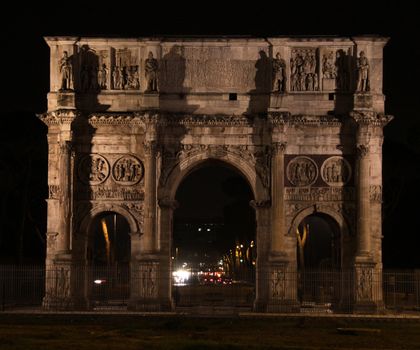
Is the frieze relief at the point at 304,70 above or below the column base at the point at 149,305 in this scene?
above

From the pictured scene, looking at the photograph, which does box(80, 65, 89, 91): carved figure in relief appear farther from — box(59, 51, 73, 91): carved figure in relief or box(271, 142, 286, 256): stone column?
box(271, 142, 286, 256): stone column

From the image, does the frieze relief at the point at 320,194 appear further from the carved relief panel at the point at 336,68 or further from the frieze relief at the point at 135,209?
the frieze relief at the point at 135,209

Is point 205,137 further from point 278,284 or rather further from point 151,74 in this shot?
point 278,284

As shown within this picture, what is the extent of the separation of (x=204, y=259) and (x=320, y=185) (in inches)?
5810

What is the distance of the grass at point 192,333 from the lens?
22625 millimetres

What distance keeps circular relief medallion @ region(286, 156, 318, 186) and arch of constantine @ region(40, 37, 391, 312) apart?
0.03 metres

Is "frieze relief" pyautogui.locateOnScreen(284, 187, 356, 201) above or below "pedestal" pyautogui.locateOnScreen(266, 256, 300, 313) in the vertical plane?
above

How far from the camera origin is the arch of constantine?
33.3 meters

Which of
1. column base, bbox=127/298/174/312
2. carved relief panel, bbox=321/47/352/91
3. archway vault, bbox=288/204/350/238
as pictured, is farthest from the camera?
carved relief panel, bbox=321/47/352/91

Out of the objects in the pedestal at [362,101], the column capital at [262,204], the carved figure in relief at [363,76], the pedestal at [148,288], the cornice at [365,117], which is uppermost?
the carved figure in relief at [363,76]

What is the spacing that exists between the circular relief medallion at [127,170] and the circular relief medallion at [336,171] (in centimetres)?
630

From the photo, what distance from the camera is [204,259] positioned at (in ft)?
593

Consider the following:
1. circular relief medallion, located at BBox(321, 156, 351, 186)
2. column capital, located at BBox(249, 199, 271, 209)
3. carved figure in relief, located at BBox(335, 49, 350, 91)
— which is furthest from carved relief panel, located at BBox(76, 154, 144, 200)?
carved figure in relief, located at BBox(335, 49, 350, 91)

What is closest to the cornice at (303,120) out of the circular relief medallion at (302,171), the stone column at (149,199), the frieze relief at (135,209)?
the circular relief medallion at (302,171)
